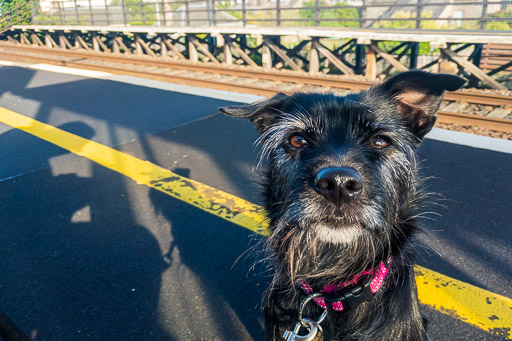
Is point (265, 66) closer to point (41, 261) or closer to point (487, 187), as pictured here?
point (487, 187)

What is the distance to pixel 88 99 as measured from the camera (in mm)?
8727

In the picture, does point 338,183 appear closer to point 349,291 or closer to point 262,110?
point 349,291

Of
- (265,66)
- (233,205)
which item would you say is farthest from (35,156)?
(265,66)

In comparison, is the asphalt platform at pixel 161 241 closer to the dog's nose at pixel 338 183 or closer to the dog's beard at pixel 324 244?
the dog's beard at pixel 324 244

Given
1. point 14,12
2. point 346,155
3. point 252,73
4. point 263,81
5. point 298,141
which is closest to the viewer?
point 346,155

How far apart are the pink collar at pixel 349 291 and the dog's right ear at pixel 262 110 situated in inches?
38.9

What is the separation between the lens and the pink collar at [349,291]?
201cm

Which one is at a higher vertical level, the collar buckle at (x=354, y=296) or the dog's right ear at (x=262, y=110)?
the dog's right ear at (x=262, y=110)

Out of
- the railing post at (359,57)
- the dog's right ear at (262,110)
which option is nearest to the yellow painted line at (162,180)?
the dog's right ear at (262,110)

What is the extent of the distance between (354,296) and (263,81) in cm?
918

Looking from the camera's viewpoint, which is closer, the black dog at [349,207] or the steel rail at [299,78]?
the black dog at [349,207]

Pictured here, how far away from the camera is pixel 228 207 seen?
13.6 feet

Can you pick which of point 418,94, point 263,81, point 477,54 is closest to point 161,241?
point 418,94

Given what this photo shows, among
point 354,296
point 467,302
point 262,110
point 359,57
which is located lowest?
point 467,302
